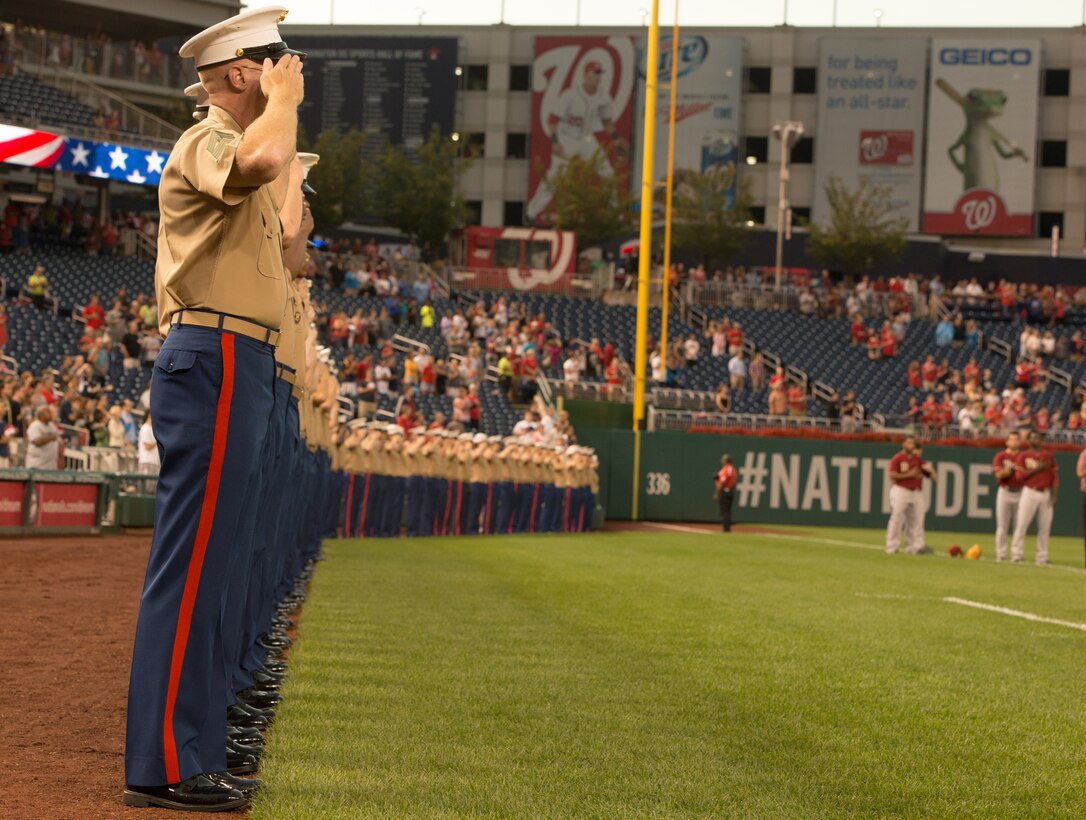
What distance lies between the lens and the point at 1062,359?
4406cm

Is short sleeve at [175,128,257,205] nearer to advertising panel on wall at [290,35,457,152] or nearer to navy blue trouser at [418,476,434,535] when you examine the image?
navy blue trouser at [418,476,434,535]

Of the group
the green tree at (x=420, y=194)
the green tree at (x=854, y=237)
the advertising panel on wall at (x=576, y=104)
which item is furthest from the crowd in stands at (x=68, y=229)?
the green tree at (x=854, y=237)

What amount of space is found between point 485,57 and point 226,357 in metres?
59.2

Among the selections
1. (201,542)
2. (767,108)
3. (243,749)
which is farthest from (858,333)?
(201,542)

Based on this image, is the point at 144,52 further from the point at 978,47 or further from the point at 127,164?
the point at 978,47

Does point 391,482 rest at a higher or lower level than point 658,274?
lower

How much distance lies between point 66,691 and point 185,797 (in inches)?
86.6

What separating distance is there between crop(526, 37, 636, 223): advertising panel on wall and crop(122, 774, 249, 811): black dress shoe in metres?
55.8

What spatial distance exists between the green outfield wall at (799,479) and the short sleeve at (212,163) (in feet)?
95.3

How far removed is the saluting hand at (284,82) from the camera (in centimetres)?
425

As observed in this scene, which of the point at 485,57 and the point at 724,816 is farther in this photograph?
the point at 485,57

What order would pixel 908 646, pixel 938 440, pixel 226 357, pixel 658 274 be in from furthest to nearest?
1. pixel 658 274
2. pixel 938 440
3. pixel 908 646
4. pixel 226 357

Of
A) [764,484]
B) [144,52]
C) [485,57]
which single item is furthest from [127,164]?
[485,57]

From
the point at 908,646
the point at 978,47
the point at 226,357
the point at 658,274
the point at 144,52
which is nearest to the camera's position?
the point at 226,357
